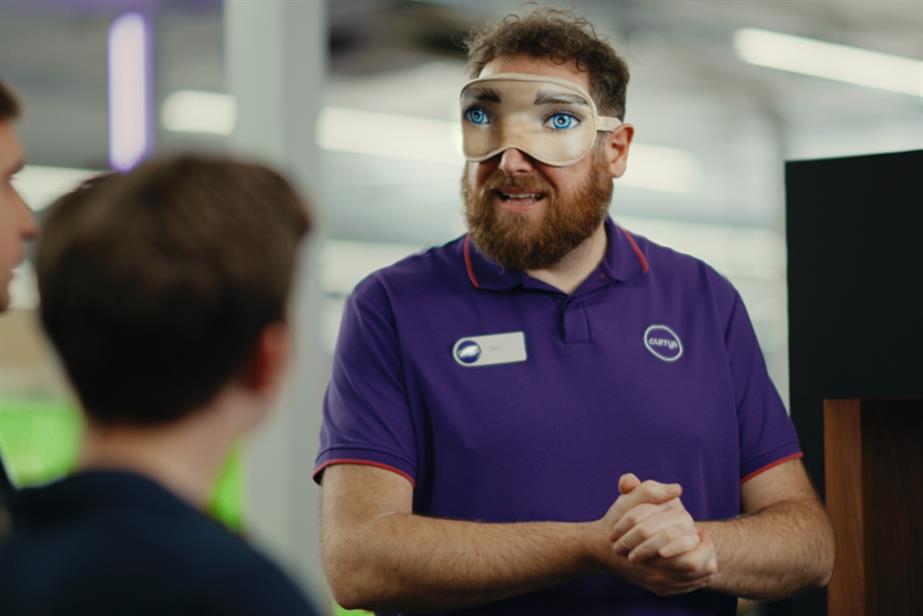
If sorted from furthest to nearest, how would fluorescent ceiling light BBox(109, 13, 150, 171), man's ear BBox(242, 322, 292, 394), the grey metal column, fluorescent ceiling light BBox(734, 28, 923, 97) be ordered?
fluorescent ceiling light BBox(734, 28, 923, 97) < fluorescent ceiling light BBox(109, 13, 150, 171) < the grey metal column < man's ear BBox(242, 322, 292, 394)

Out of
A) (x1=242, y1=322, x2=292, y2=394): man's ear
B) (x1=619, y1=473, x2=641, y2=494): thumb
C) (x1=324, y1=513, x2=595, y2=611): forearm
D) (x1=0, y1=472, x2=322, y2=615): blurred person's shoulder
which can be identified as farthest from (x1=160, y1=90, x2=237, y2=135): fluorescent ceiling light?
(x1=0, y1=472, x2=322, y2=615): blurred person's shoulder

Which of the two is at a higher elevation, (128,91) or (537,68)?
(128,91)

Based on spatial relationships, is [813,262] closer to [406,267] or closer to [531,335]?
[531,335]

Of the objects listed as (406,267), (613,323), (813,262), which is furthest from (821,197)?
(406,267)

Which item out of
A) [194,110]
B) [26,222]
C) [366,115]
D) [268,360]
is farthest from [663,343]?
[366,115]

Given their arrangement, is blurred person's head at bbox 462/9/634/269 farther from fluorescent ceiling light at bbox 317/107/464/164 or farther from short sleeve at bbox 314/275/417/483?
fluorescent ceiling light at bbox 317/107/464/164

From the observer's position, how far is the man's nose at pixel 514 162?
2.15 m

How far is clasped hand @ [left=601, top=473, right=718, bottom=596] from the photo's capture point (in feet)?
5.83

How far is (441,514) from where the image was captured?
1972 mm

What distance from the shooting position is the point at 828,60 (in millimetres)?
6965

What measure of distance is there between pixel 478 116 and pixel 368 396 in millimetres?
522

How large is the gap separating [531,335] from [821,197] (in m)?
0.55

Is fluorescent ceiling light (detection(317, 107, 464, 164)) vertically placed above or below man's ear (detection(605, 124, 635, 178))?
above

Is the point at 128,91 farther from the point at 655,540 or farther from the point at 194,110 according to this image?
the point at 194,110
